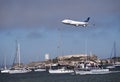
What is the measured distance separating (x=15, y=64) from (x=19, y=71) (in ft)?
57.2

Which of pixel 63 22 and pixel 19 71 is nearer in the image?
pixel 63 22

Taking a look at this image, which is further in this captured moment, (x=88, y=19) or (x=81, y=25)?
(x=88, y=19)

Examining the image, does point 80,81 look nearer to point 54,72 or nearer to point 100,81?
point 100,81

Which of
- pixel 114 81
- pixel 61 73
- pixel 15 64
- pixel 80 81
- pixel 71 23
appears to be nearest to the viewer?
pixel 114 81

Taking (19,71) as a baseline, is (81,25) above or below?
above

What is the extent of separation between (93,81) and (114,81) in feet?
18.0

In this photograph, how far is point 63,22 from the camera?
131 m

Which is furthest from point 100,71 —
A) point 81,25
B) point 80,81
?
point 80,81

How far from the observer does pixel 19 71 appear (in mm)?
179500

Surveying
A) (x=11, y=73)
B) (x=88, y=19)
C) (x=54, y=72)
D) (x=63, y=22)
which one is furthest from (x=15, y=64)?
(x=63, y=22)

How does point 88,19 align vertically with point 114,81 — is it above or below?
above

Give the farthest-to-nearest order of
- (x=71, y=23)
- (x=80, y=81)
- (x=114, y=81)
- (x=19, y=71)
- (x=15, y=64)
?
(x=15, y=64), (x=19, y=71), (x=71, y=23), (x=80, y=81), (x=114, y=81)

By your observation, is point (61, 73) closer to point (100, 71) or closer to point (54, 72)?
point (54, 72)

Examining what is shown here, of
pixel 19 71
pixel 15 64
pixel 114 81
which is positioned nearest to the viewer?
pixel 114 81
